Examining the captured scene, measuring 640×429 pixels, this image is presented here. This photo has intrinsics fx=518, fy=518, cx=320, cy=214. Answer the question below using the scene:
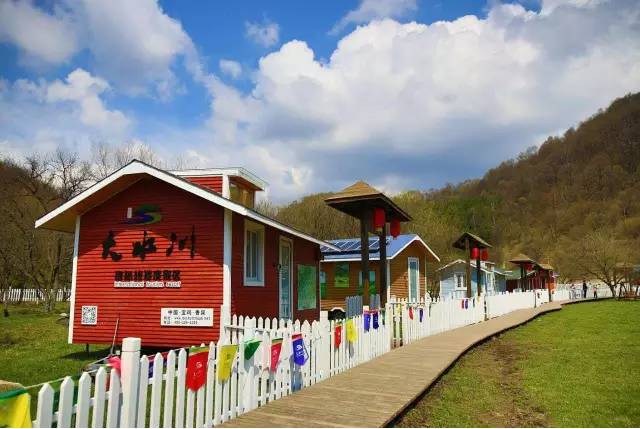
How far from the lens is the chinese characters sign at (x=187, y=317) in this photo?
40.0ft

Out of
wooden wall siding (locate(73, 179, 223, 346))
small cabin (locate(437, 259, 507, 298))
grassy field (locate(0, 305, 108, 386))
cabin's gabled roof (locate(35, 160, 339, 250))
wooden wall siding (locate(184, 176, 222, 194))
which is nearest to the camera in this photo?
grassy field (locate(0, 305, 108, 386))

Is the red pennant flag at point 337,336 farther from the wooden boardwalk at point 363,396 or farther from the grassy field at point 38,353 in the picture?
the grassy field at point 38,353

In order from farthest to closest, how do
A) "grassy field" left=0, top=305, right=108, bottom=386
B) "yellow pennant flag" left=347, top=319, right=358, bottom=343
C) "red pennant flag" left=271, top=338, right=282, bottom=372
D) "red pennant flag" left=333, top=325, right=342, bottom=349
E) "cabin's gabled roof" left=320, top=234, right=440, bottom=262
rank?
"cabin's gabled roof" left=320, top=234, right=440, bottom=262 → "grassy field" left=0, top=305, right=108, bottom=386 → "yellow pennant flag" left=347, top=319, right=358, bottom=343 → "red pennant flag" left=333, top=325, right=342, bottom=349 → "red pennant flag" left=271, top=338, right=282, bottom=372

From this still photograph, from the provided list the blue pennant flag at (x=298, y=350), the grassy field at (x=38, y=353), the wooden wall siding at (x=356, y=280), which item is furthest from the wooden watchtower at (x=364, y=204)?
the wooden wall siding at (x=356, y=280)

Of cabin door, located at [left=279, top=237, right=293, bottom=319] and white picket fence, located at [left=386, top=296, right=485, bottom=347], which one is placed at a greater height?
cabin door, located at [left=279, top=237, right=293, bottom=319]

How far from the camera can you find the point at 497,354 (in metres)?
12.5

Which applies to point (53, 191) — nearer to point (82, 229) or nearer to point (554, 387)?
point (82, 229)

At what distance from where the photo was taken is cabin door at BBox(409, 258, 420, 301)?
27641mm

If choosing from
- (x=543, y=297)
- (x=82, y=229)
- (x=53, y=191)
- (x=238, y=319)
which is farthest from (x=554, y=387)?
(x=53, y=191)

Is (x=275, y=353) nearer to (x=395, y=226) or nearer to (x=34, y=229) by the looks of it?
(x=395, y=226)

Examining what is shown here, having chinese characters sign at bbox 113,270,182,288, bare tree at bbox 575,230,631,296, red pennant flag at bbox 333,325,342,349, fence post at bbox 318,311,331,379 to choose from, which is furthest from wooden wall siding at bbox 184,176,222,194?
bare tree at bbox 575,230,631,296

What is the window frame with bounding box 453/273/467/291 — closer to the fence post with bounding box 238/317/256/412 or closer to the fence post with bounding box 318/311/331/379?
the fence post with bounding box 318/311/331/379

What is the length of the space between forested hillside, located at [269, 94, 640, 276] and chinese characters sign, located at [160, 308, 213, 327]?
42831mm

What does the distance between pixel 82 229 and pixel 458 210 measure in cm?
6848
